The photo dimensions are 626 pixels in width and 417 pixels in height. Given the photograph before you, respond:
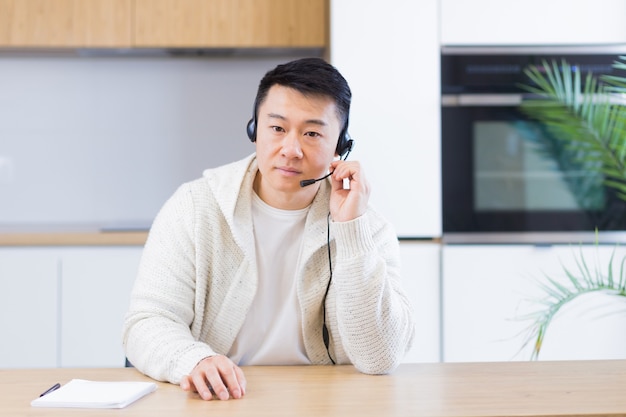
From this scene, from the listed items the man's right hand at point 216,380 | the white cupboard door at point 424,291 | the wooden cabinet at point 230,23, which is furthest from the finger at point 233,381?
the wooden cabinet at point 230,23

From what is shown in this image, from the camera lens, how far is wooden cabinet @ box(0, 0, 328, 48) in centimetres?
326

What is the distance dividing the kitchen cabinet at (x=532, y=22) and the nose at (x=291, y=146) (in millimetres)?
1459

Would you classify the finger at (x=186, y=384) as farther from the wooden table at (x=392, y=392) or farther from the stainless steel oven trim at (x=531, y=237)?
the stainless steel oven trim at (x=531, y=237)

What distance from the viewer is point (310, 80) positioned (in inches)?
69.4

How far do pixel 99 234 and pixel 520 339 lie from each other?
1.57 meters

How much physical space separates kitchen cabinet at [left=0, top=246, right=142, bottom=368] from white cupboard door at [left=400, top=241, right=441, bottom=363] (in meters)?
1.01

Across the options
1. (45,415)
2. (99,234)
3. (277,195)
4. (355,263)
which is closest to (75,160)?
(99,234)

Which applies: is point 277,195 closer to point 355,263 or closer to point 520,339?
point 355,263

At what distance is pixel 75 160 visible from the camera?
11.9 feet

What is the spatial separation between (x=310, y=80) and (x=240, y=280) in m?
0.46

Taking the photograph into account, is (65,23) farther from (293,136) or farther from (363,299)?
(363,299)

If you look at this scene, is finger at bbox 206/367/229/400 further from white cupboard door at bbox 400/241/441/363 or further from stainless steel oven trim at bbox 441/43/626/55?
stainless steel oven trim at bbox 441/43/626/55

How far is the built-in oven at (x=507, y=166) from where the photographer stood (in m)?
3.07

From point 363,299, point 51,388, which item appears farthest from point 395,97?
point 51,388
